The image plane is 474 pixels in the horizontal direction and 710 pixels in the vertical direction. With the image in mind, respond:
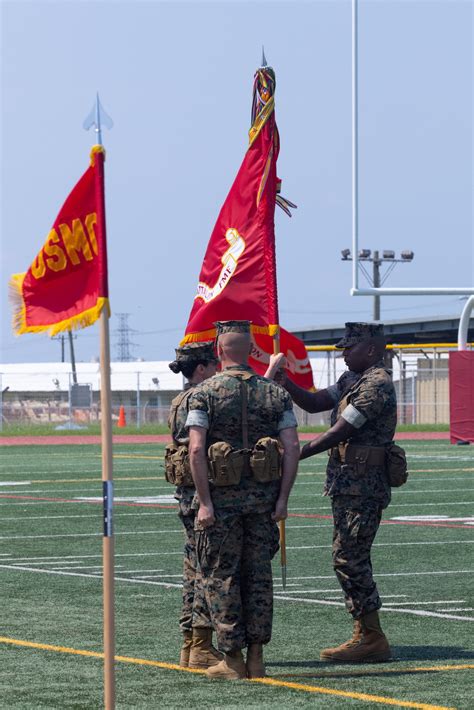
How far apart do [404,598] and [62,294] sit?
5810mm

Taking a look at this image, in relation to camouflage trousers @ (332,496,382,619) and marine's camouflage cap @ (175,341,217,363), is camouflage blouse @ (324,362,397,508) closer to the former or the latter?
camouflage trousers @ (332,496,382,619)

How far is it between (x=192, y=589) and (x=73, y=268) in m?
2.65

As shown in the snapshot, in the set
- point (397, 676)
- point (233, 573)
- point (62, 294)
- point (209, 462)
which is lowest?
point (397, 676)

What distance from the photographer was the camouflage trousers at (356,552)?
9.77m

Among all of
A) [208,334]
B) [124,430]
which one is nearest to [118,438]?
[124,430]

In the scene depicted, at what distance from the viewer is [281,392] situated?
9.02 meters

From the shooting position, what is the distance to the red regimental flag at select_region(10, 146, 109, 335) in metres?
7.38

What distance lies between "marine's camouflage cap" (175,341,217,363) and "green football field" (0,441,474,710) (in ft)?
5.81

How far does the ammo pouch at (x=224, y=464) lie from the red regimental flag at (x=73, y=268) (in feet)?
4.79

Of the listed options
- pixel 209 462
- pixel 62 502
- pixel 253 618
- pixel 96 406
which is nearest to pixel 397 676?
pixel 253 618

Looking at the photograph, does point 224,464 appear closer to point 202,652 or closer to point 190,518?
point 190,518

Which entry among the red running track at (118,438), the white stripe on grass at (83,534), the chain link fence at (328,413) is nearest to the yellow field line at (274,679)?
the white stripe on grass at (83,534)

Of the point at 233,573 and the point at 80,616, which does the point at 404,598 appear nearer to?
the point at 80,616

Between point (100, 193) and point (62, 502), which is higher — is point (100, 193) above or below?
above
